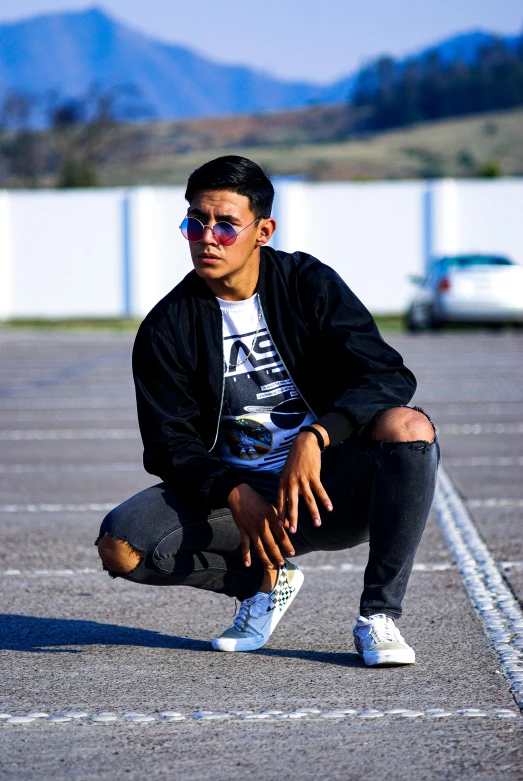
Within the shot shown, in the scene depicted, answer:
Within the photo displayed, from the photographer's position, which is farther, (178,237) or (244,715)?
(178,237)

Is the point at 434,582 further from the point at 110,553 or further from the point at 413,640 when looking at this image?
the point at 110,553

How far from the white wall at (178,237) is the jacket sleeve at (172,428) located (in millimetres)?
26176

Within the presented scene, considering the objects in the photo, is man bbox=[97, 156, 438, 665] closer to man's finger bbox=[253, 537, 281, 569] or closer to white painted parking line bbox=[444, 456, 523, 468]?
man's finger bbox=[253, 537, 281, 569]

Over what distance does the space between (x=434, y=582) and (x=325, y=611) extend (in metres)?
0.63

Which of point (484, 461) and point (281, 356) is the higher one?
point (281, 356)

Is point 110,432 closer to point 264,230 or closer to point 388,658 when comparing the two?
point 264,230

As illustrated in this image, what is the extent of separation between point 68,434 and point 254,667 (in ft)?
21.6

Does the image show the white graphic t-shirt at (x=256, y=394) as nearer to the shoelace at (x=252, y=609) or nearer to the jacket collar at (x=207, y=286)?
the jacket collar at (x=207, y=286)

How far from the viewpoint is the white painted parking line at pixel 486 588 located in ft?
13.1

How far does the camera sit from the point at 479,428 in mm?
10273

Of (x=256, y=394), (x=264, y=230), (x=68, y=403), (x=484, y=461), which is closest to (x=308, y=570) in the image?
(x=256, y=394)

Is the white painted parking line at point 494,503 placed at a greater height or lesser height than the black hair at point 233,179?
lesser

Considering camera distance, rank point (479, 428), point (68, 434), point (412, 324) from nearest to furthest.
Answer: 1. point (479, 428)
2. point (68, 434)
3. point (412, 324)

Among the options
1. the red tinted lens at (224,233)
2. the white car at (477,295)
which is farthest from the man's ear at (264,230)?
the white car at (477,295)
